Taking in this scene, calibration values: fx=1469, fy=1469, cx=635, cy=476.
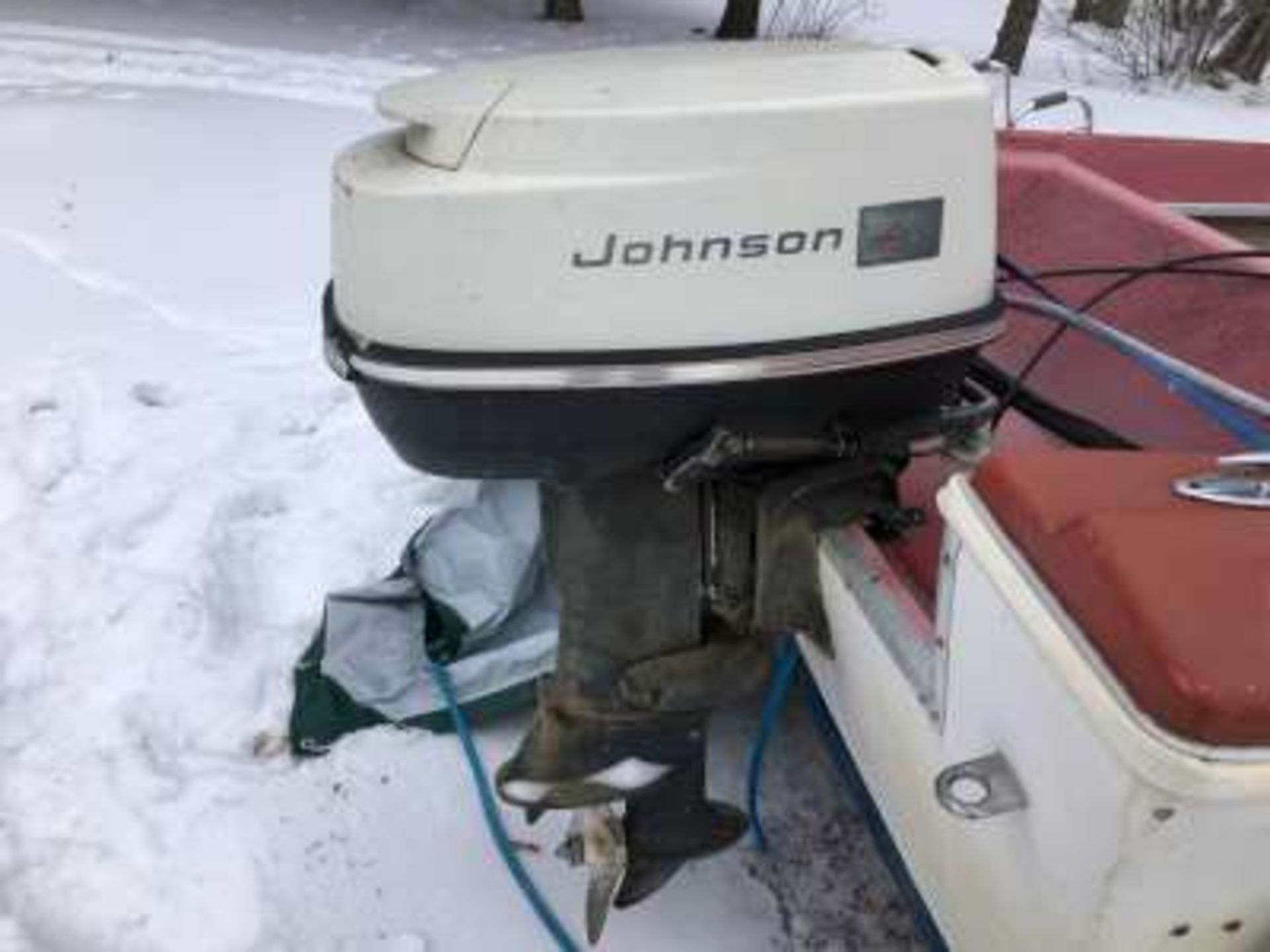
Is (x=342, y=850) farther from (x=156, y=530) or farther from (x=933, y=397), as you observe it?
(x=933, y=397)

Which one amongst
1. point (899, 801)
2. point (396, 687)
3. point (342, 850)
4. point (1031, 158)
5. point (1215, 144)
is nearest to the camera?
point (899, 801)

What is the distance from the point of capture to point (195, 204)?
3.52 meters

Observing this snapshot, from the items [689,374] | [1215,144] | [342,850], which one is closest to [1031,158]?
[1215,144]

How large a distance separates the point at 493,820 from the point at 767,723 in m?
0.34

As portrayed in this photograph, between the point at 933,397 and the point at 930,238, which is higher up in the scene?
the point at 930,238

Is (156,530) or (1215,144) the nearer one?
(156,530)

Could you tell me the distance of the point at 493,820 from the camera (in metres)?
1.74

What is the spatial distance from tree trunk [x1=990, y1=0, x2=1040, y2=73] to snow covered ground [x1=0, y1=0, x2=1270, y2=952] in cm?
398

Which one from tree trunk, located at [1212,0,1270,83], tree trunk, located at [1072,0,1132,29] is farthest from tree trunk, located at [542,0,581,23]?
tree trunk, located at [1072,0,1132,29]

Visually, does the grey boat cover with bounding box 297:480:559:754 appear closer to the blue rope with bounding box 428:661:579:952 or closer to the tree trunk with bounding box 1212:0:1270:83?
the blue rope with bounding box 428:661:579:952

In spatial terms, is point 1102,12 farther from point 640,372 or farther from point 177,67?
point 640,372

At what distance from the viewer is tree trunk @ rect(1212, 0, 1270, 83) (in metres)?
7.05

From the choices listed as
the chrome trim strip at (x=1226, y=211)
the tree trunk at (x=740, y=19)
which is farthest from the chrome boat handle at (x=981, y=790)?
the tree trunk at (x=740, y=19)

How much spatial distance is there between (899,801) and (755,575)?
9.9 inches
